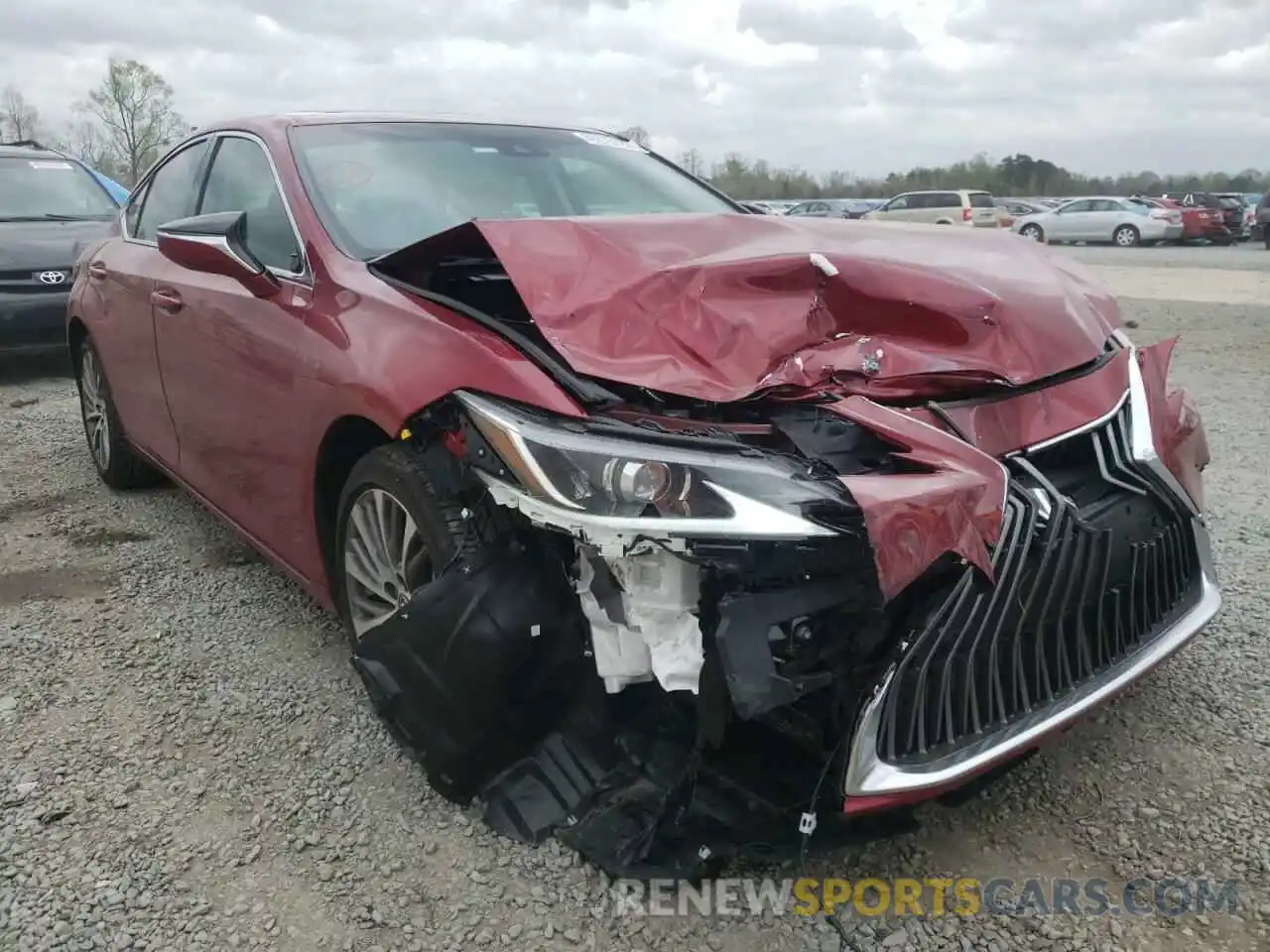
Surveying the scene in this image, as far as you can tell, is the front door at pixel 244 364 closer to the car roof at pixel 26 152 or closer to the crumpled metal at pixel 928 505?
the crumpled metal at pixel 928 505

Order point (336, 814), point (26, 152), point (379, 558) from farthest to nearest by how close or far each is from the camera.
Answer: point (26, 152) → point (379, 558) → point (336, 814)

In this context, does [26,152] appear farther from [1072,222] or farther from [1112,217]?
[1072,222]

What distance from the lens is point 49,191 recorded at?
8469 millimetres

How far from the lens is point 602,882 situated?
85.0 inches

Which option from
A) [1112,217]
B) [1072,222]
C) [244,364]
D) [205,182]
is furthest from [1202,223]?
[244,364]

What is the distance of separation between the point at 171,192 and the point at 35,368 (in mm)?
5197

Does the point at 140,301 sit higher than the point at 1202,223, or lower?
higher

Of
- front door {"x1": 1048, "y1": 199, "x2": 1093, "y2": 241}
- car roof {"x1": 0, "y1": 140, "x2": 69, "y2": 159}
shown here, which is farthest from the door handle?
front door {"x1": 1048, "y1": 199, "x2": 1093, "y2": 241}

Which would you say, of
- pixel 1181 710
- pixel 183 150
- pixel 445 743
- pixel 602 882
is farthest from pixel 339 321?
pixel 1181 710

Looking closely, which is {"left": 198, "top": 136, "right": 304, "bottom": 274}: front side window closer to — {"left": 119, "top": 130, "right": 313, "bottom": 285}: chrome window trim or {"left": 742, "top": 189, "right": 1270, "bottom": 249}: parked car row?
{"left": 119, "top": 130, "right": 313, "bottom": 285}: chrome window trim

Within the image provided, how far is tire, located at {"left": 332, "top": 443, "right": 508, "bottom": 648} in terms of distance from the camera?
2230 millimetres

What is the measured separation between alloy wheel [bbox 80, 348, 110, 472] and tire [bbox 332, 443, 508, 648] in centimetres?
271

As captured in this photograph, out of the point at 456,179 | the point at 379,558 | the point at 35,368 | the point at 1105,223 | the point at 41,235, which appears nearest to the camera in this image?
the point at 379,558

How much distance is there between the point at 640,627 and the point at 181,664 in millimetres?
1828
